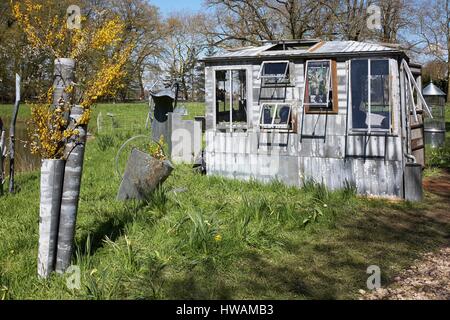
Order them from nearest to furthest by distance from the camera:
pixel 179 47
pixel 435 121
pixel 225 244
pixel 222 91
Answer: pixel 225 244 → pixel 222 91 → pixel 435 121 → pixel 179 47

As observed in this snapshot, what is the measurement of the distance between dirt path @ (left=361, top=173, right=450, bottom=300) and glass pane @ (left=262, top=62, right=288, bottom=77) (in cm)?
447

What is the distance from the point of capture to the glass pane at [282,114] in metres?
9.06

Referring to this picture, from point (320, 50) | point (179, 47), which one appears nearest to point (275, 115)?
point (320, 50)

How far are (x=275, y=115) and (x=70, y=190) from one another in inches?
218

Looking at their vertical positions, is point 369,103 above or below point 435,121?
above

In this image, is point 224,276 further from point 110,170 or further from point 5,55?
point 5,55

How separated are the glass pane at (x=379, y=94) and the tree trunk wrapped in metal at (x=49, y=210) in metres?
5.80

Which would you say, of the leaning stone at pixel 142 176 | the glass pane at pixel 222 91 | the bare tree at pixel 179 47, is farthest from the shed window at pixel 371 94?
the bare tree at pixel 179 47

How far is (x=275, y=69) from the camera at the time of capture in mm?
9000

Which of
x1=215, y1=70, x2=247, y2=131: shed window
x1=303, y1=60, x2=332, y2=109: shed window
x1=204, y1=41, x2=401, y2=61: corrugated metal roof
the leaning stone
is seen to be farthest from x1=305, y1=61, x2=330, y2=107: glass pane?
the leaning stone

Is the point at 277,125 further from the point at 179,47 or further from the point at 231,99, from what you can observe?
the point at 179,47

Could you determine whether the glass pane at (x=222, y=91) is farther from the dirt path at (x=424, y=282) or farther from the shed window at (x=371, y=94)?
the dirt path at (x=424, y=282)
